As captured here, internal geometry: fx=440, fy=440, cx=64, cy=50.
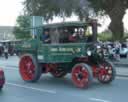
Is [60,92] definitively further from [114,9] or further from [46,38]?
[114,9]

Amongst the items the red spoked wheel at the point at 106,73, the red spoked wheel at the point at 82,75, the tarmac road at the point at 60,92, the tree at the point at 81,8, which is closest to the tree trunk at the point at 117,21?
the tree at the point at 81,8

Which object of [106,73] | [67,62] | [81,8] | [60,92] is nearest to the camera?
[60,92]

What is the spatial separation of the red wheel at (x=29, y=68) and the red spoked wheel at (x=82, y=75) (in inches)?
74.1

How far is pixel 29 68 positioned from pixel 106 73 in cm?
307

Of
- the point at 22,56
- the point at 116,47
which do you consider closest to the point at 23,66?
the point at 22,56

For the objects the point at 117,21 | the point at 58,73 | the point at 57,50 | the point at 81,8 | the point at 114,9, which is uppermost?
the point at 81,8

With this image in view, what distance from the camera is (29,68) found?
1692 cm

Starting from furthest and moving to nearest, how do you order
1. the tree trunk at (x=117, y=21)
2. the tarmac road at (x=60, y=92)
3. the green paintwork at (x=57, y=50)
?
the tree trunk at (x=117, y=21)
the green paintwork at (x=57, y=50)
the tarmac road at (x=60, y=92)

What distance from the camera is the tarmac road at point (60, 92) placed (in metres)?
12.4

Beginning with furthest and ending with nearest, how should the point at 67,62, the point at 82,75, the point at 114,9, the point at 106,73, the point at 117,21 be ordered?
the point at 117,21 < the point at 114,9 < the point at 106,73 < the point at 67,62 < the point at 82,75

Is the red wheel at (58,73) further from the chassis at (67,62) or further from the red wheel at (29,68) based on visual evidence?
the red wheel at (29,68)

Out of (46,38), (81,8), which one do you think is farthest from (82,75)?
(81,8)

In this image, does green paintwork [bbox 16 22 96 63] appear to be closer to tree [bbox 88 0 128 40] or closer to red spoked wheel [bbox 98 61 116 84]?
red spoked wheel [bbox 98 61 116 84]

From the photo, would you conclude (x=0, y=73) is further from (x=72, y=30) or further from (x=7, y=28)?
(x=7, y=28)
